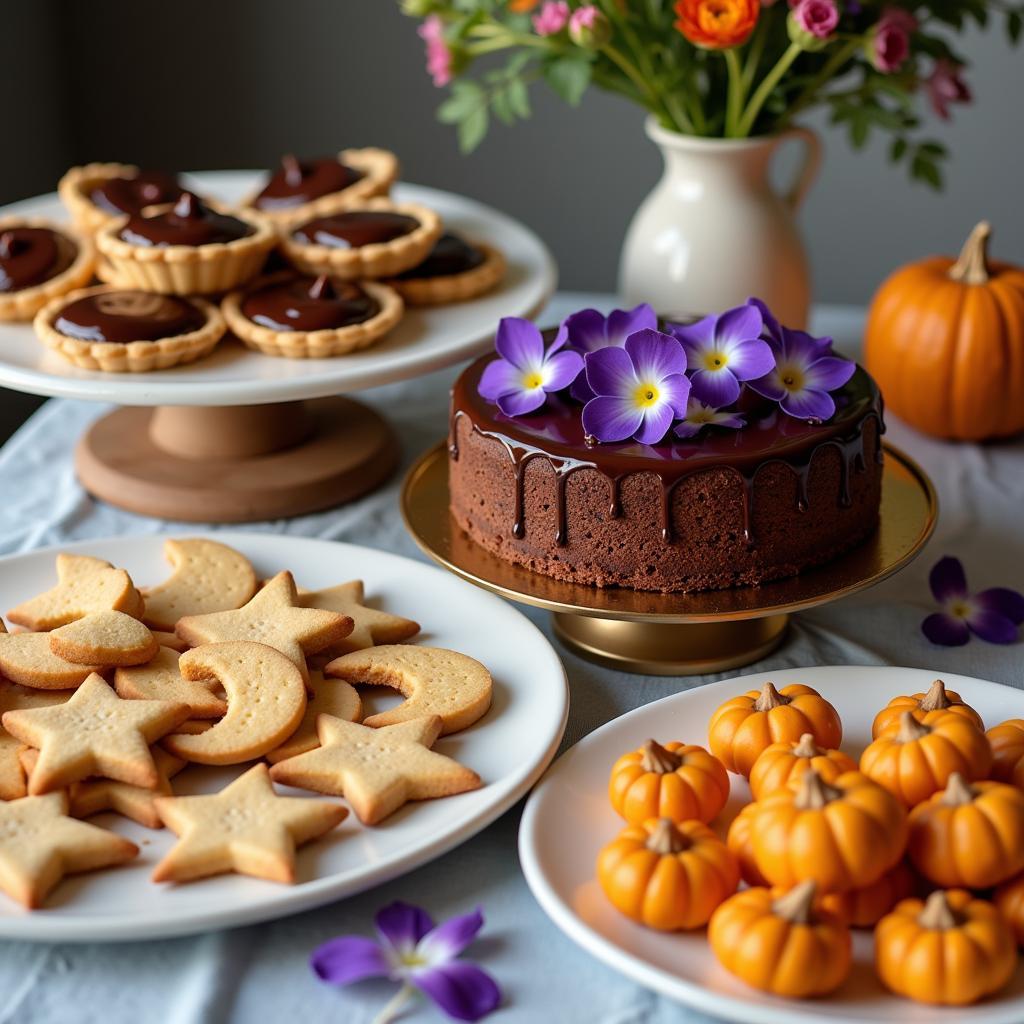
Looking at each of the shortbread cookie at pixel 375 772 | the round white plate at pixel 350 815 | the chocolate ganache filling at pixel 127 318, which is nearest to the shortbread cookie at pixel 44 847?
the round white plate at pixel 350 815

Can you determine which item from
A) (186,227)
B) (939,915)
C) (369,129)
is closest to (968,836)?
(939,915)

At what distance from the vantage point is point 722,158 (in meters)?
1.91

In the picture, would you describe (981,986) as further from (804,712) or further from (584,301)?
(584,301)

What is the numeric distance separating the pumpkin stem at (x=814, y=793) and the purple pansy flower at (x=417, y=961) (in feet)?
0.90

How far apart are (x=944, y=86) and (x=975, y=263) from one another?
10.6 inches

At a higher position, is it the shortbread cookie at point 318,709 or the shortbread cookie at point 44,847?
the shortbread cookie at point 44,847

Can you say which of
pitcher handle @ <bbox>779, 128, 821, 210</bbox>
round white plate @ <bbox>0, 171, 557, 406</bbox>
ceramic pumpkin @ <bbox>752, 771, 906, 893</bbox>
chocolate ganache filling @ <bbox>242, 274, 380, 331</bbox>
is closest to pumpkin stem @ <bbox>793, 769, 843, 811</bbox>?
ceramic pumpkin @ <bbox>752, 771, 906, 893</bbox>

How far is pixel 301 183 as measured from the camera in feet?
6.87

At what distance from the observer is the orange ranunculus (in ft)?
5.40

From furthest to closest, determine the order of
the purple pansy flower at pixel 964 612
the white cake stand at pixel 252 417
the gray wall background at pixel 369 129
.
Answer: the gray wall background at pixel 369 129
the white cake stand at pixel 252 417
the purple pansy flower at pixel 964 612

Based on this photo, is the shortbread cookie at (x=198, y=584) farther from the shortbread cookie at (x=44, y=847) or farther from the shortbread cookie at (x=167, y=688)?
the shortbread cookie at (x=44, y=847)

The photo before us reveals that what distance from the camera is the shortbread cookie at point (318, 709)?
3.91ft

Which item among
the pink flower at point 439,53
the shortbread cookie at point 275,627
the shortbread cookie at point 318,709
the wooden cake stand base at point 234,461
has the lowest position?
the wooden cake stand base at point 234,461

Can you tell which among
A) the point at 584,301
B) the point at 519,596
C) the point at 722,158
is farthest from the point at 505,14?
the point at 519,596
